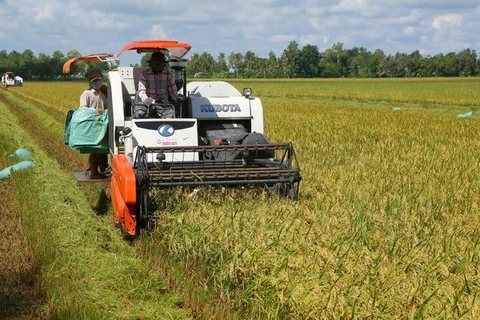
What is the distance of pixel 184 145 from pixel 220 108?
0.86m

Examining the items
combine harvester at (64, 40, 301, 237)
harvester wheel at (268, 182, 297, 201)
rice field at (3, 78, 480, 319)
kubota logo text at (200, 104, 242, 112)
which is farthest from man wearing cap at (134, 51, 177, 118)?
rice field at (3, 78, 480, 319)

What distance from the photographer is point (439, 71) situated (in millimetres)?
117062

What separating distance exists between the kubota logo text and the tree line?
10358 centimetres

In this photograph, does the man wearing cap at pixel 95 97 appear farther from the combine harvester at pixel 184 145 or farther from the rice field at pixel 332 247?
the rice field at pixel 332 247

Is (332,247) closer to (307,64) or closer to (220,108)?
(220,108)

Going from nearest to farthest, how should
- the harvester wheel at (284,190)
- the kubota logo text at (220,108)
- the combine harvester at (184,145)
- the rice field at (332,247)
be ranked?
the rice field at (332,247)
the combine harvester at (184,145)
the harvester wheel at (284,190)
the kubota logo text at (220,108)

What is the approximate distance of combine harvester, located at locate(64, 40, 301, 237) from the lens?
677 centimetres

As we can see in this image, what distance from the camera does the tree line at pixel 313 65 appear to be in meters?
118

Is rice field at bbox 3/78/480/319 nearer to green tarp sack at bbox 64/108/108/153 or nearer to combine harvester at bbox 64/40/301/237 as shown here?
combine harvester at bbox 64/40/301/237

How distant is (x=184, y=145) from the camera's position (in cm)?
775

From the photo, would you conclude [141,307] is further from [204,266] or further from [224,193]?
[224,193]

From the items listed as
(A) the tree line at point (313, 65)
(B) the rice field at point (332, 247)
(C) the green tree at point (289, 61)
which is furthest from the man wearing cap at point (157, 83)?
(C) the green tree at point (289, 61)

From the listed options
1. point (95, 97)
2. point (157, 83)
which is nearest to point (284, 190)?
point (157, 83)

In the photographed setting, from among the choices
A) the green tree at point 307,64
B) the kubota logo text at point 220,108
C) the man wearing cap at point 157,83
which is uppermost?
the man wearing cap at point 157,83
